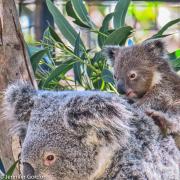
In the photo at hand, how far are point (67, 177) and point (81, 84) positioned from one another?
87 centimetres

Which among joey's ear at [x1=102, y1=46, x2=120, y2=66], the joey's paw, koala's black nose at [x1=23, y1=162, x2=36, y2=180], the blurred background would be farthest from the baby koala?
the blurred background

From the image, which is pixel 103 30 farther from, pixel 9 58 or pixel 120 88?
pixel 9 58

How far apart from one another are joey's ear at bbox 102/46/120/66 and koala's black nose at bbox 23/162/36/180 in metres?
1.04

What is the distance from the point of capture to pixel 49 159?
5.43 feet

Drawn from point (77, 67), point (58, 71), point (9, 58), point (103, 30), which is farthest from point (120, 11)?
point (9, 58)

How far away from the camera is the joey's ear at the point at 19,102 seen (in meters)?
1.79

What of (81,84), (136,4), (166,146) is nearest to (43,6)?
(136,4)

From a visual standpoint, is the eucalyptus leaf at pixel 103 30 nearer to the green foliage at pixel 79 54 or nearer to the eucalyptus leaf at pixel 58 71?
the green foliage at pixel 79 54

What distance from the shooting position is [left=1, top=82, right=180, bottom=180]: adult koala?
1596 millimetres

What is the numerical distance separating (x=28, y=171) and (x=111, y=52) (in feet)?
3.98

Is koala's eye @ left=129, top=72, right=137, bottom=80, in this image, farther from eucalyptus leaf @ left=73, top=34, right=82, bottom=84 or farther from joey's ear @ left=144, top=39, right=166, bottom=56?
eucalyptus leaf @ left=73, top=34, right=82, bottom=84

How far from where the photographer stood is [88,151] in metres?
1.64

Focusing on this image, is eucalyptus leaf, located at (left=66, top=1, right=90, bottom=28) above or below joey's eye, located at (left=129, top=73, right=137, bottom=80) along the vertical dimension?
above

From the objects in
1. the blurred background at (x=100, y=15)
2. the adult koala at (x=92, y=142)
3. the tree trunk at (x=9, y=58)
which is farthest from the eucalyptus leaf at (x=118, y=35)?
the blurred background at (x=100, y=15)
